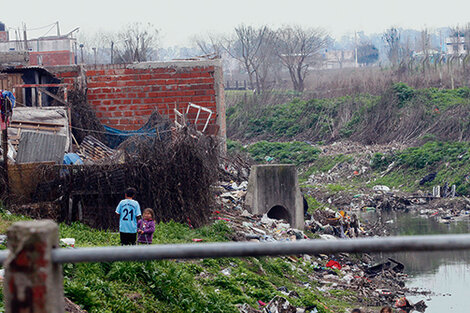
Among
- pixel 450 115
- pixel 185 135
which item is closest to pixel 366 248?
pixel 185 135

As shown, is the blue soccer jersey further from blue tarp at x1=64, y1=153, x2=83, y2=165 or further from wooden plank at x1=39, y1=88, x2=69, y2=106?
wooden plank at x1=39, y1=88, x2=69, y2=106

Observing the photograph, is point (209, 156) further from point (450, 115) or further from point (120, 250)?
point (450, 115)

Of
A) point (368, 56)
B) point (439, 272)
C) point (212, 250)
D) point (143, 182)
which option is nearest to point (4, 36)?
point (143, 182)

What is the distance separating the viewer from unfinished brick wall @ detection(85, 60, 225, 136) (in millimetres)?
15953

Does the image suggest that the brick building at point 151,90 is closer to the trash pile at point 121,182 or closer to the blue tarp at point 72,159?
the blue tarp at point 72,159

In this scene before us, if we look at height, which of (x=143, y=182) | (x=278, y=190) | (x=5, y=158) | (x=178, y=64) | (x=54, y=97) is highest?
(x=178, y=64)

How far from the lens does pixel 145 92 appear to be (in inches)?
632

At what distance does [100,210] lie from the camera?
38.0 feet

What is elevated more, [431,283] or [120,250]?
[120,250]

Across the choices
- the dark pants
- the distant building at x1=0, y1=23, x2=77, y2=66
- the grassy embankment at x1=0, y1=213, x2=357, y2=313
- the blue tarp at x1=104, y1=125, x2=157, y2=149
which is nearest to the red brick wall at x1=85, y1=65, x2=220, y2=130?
the blue tarp at x1=104, y1=125, x2=157, y2=149

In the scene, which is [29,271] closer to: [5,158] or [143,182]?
[143,182]

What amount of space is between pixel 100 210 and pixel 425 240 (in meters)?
10.2

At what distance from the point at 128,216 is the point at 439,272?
272 inches

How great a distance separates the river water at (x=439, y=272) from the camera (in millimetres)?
10469
